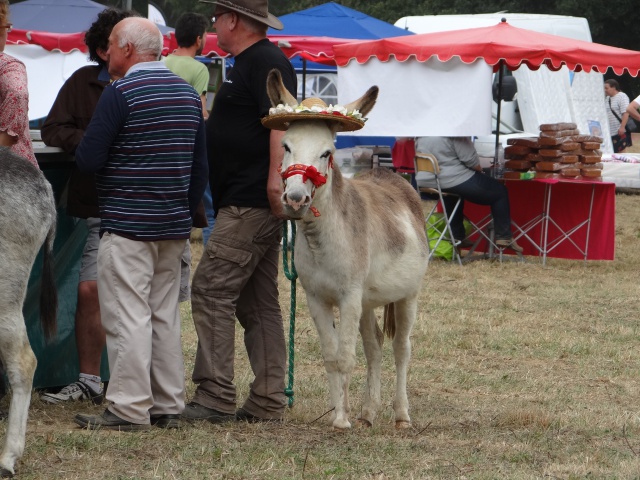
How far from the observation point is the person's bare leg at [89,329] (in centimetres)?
594

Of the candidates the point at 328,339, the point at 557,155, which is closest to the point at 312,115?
the point at 328,339

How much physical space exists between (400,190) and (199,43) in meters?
4.39

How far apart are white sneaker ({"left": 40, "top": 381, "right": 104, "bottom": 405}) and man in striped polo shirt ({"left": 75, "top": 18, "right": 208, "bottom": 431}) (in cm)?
75

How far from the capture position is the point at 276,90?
5109 millimetres

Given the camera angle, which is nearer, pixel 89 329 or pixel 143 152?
pixel 143 152

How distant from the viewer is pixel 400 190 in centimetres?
625

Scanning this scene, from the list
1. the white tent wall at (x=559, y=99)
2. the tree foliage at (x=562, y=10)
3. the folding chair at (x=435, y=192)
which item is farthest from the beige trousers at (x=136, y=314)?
the tree foliage at (x=562, y=10)

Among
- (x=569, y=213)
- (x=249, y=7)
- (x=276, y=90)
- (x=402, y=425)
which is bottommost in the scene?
(x=569, y=213)

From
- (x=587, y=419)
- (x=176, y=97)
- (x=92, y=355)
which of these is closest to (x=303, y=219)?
(x=176, y=97)

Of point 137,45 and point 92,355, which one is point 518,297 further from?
point 137,45

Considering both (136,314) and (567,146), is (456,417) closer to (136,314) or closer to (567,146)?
(136,314)

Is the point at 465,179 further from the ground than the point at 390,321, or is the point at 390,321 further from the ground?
the point at 390,321

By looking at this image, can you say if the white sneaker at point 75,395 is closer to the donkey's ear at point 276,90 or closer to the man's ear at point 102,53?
the man's ear at point 102,53

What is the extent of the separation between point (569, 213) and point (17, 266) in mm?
9090
